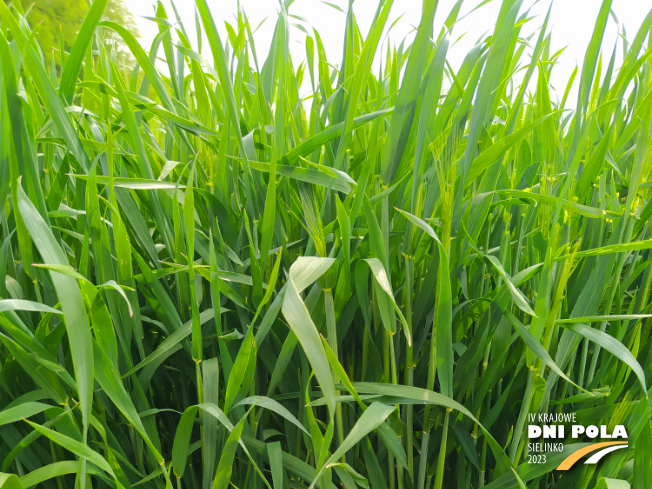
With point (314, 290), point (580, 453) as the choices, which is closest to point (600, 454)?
point (580, 453)

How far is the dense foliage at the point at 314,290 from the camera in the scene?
301 mm

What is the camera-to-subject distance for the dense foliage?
0.99 feet

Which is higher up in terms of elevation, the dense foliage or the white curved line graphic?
the dense foliage

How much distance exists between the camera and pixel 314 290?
0.35 meters

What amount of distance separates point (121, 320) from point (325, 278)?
0.16 m

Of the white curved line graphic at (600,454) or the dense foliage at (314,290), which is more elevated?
the dense foliage at (314,290)

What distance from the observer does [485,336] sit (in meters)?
0.37

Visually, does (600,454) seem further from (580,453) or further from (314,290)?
(314,290)

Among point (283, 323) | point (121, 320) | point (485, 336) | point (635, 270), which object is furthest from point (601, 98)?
point (121, 320)

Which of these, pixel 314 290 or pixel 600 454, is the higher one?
pixel 314 290

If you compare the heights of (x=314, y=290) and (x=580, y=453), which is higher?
(x=314, y=290)

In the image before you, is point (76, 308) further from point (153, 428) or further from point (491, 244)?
point (491, 244)

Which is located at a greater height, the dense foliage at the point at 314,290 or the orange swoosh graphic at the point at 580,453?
the dense foliage at the point at 314,290

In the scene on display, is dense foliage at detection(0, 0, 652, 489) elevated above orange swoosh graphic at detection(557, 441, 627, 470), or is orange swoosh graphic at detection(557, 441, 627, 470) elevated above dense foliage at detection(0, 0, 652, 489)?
dense foliage at detection(0, 0, 652, 489)
